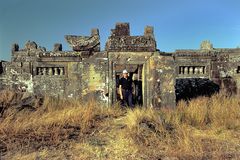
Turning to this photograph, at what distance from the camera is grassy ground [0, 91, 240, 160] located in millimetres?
4750

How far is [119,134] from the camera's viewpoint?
18.8ft

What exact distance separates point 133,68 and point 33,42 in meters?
17.5

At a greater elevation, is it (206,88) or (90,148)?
(206,88)

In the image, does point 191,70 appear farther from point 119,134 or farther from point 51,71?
point 119,134

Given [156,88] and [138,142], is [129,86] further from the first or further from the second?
[138,142]

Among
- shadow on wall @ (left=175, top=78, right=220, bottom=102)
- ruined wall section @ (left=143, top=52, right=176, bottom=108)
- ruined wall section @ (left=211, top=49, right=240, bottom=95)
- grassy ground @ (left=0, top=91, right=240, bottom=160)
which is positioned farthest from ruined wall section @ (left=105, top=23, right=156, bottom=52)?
ruined wall section @ (left=211, top=49, right=240, bottom=95)

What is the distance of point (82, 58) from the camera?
27.5ft

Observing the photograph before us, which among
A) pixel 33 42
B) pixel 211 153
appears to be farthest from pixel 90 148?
pixel 33 42

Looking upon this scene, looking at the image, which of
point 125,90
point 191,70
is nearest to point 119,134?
point 125,90

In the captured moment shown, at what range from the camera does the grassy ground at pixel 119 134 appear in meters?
4.75

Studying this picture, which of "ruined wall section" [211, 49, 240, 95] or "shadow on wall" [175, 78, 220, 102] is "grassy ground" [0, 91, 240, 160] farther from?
"ruined wall section" [211, 49, 240, 95]

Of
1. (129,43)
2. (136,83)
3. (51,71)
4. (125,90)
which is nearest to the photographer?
(129,43)

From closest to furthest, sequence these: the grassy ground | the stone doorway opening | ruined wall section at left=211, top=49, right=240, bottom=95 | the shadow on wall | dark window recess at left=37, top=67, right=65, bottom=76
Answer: the grassy ground → dark window recess at left=37, top=67, right=65, bottom=76 → the stone doorway opening → the shadow on wall → ruined wall section at left=211, top=49, right=240, bottom=95

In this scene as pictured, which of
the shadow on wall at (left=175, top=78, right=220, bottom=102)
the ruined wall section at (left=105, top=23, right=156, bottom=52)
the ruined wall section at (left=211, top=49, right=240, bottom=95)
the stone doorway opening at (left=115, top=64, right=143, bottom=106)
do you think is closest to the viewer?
the ruined wall section at (left=105, top=23, right=156, bottom=52)
